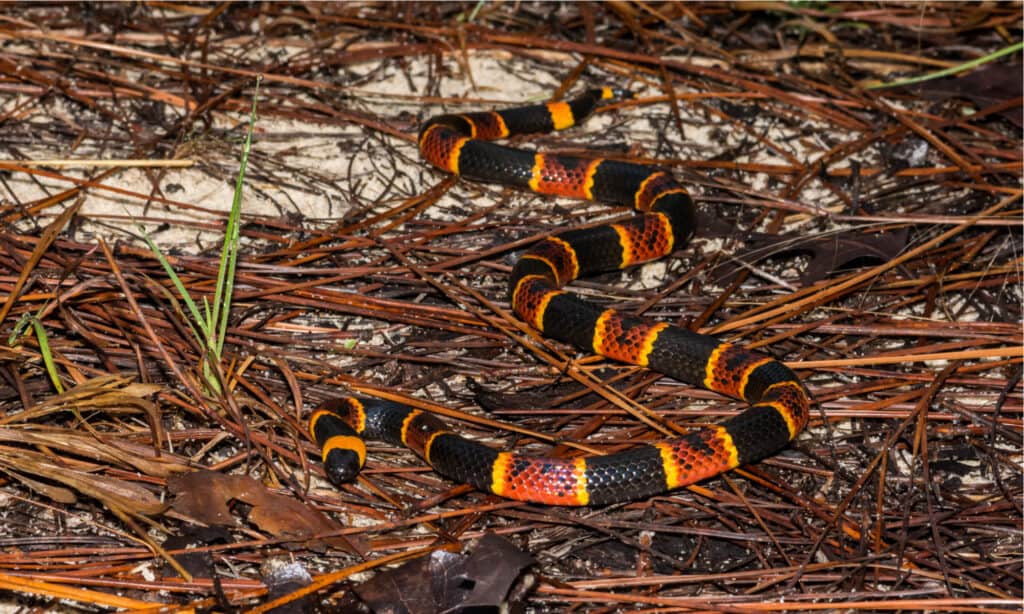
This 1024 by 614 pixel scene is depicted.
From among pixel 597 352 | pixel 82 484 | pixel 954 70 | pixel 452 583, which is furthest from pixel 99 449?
pixel 954 70

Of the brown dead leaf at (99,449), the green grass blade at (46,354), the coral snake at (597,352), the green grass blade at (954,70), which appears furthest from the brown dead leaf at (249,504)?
the green grass blade at (954,70)

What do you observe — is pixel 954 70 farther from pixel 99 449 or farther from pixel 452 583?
pixel 99 449

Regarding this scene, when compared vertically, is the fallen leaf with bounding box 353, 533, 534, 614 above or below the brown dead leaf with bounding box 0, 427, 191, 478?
below

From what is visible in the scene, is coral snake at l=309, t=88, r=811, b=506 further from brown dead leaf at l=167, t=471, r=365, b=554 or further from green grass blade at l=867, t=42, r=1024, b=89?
green grass blade at l=867, t=42, r=1024, b=89

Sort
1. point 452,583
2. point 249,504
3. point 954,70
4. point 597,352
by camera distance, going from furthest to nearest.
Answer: point 954,70
point 597,352
point 249,504
point 452,583

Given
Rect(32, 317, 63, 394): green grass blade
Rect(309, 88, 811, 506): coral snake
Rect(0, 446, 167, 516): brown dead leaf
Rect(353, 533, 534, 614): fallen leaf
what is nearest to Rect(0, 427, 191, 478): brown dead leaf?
Rect(0, 446, 167, 516): brown dead leaf

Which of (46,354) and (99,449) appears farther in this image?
(46,354)

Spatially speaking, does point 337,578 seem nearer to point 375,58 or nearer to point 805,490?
point 805,490

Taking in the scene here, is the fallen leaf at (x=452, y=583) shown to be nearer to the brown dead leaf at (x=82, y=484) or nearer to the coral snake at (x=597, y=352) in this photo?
the coral snake at (x=597, y=352)

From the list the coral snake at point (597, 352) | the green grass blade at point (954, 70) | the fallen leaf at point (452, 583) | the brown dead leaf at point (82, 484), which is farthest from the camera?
the green grass blade at point (954, 70)
